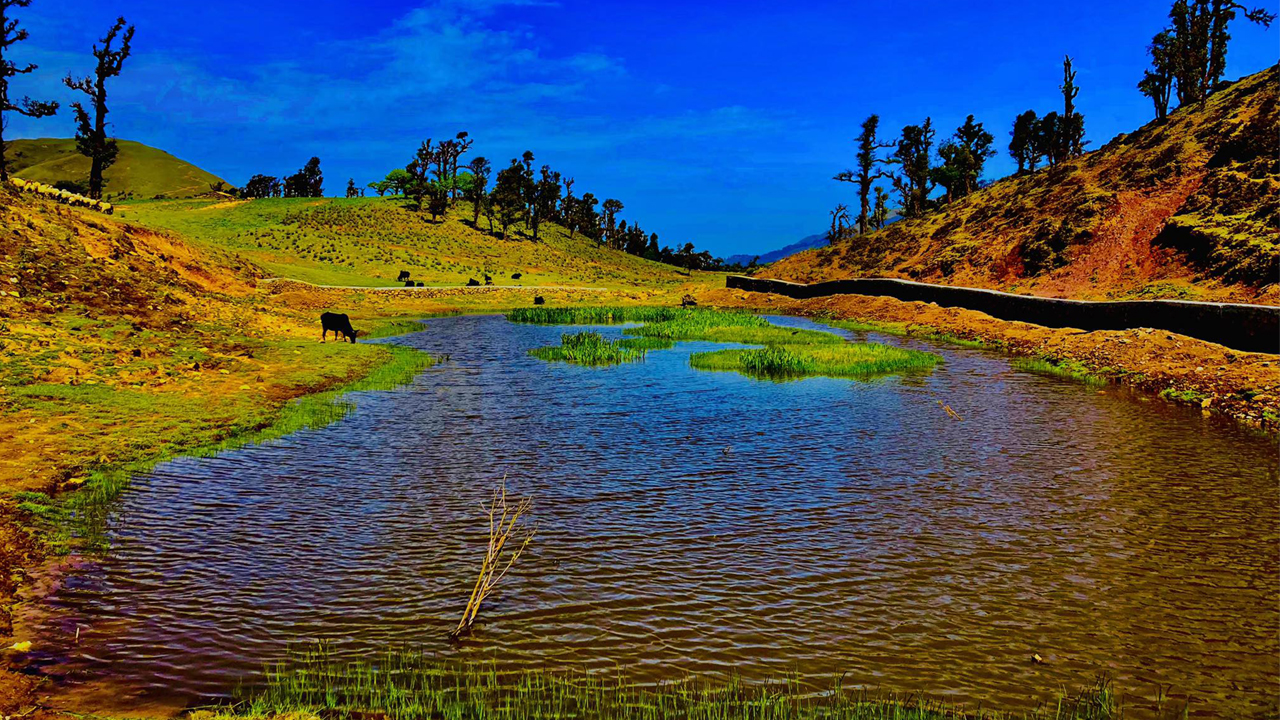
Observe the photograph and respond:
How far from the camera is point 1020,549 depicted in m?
9.88

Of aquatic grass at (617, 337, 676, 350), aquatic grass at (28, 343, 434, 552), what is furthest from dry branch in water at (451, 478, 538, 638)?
aquatic grass at (617, 337, 676, 350)

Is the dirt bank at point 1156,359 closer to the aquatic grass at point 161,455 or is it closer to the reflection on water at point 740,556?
the reflection on water at point 740,556

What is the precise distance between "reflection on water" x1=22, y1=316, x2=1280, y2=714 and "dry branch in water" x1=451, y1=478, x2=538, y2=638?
0.23 metres

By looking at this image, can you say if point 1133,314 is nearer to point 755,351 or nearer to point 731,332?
point 755,351

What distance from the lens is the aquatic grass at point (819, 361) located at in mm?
26969

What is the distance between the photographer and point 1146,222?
45875 millimetres

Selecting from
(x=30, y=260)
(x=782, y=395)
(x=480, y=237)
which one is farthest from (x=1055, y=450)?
(x=480, y=237)

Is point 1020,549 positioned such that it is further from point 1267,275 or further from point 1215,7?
point 1215,7

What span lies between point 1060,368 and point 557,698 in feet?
85.2

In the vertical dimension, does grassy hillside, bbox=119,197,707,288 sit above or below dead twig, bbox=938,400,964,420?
above

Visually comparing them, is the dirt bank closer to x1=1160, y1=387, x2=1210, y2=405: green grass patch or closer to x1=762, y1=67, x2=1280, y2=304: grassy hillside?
Result: x1=1160, y1=387, x2=1210, y2=405: green grass patch

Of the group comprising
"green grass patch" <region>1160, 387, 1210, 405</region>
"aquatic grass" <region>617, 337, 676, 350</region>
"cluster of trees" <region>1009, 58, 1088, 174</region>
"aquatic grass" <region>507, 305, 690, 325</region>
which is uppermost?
"cluster of trees" <region>1009, 58, 1088, 174</region>

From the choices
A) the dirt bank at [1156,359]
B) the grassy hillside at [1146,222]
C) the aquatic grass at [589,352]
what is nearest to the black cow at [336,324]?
the aquatic grass at [589,352]

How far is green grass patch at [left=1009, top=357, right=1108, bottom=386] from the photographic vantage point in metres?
24.7
